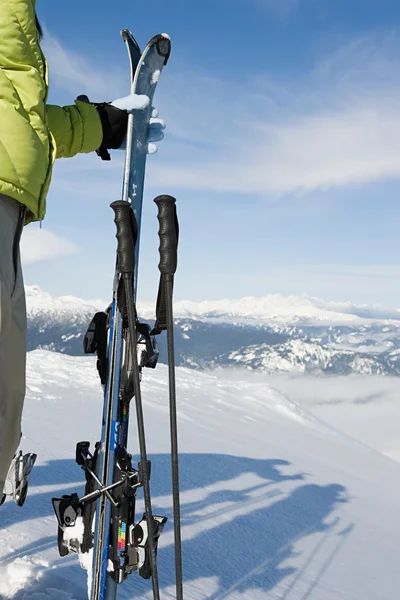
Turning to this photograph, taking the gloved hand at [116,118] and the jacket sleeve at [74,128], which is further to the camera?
the gloved hand at [116,118]

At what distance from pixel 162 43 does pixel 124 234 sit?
3.87 feet

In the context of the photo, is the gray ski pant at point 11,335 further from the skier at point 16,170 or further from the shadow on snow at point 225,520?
the shadow on snow at point 225,520

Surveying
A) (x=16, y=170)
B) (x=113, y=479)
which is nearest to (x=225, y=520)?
(x=113, y=479)

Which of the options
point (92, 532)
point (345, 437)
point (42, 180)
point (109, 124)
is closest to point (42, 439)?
point (92, 532)

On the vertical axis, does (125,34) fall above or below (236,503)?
above

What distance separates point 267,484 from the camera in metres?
6.16

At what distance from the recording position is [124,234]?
1922 mm

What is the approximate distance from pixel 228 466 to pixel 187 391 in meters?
4.96

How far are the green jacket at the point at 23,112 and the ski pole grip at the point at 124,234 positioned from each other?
29 cm

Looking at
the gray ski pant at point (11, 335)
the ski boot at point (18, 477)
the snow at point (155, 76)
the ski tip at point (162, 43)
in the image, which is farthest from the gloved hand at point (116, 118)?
the ski boot at point (18, 477)

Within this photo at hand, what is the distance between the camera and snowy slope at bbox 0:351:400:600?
306cm

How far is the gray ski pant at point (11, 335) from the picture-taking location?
1.59m

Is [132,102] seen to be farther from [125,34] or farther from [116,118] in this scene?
[125,34]

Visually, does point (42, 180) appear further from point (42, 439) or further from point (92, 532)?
point (42, 439)
